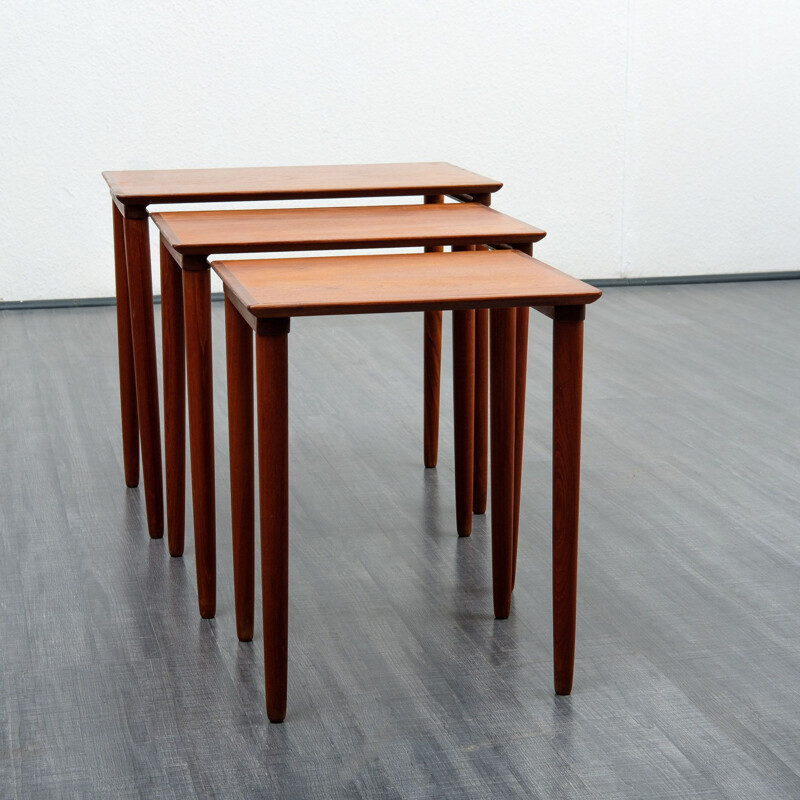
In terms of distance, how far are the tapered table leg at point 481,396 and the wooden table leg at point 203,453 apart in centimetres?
53

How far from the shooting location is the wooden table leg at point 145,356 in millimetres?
2029

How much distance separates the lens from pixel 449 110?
4199 millimetres

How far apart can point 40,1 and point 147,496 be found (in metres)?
2.28

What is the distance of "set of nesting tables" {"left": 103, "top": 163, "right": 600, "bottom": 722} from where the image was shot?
1469 mm

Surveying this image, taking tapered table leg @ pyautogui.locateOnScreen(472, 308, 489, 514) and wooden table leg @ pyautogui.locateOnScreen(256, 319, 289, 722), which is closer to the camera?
wooden table leg @ pyautogui.locateOnScreen(256, 319, 289, 722)

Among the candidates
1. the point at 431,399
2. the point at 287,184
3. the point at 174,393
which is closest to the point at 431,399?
the point at 431,399

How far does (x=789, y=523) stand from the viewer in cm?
220

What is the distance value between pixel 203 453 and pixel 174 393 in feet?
0.68

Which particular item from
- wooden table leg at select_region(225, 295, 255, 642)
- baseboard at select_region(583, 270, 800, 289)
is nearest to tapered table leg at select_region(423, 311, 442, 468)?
wooden table leg at select_region(225, 295, 255, 642)

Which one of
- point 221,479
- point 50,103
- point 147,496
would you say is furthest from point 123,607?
point 50,103

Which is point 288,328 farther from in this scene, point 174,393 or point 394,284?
point 174,393

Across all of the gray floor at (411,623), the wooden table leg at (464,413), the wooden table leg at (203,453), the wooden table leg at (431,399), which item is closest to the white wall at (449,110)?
the gray floor at (411,623)

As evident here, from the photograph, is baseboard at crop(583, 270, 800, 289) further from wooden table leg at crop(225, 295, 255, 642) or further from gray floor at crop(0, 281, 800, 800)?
wooden table leg at crop(225, 295, 255, 642)

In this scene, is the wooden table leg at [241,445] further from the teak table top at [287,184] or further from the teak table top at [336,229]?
the teak table top at [287,184]
